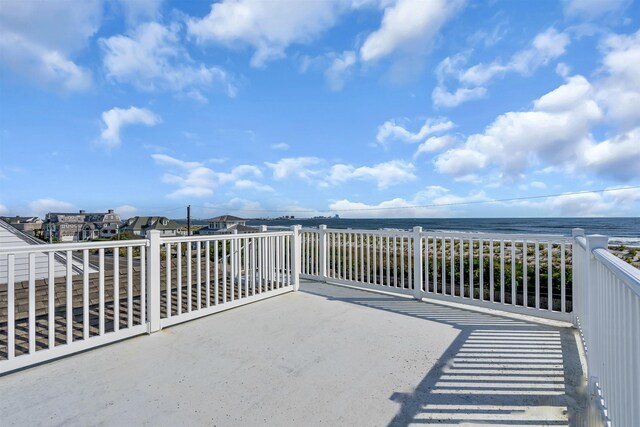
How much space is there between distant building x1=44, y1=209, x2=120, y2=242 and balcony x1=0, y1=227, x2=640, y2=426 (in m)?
29.3

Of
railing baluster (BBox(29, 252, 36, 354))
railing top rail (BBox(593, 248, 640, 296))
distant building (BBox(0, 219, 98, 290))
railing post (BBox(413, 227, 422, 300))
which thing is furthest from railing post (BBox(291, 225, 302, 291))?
railing top rail (BBox(593, 248, 640, 296))

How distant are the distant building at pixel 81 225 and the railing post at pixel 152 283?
2926 centimetres

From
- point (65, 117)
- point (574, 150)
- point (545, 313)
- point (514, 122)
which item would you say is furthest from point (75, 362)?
point (574, 150)

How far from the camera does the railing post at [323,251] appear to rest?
4770 mm

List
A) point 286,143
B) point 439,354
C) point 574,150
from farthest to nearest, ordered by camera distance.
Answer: point 574,150 < point 286,143 < point 439,354

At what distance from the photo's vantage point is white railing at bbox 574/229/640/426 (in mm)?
817

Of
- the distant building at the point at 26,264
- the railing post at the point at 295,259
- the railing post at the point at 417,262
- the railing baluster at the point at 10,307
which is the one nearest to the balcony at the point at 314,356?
the railing baluster at the point at 10,307

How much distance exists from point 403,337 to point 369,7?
6.50 meters

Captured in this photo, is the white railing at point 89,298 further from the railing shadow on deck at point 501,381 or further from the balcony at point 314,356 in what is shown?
the railing shadow on deck at point 501,381

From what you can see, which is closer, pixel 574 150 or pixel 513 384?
pixel 513 384

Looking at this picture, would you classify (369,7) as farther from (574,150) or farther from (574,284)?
(574,150)

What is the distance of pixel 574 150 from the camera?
12.8 metres

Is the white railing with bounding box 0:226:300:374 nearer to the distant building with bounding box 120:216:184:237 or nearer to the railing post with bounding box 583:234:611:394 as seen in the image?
the railing post with bounding box 583:234:611:394

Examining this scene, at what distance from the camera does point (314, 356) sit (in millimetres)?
2242
